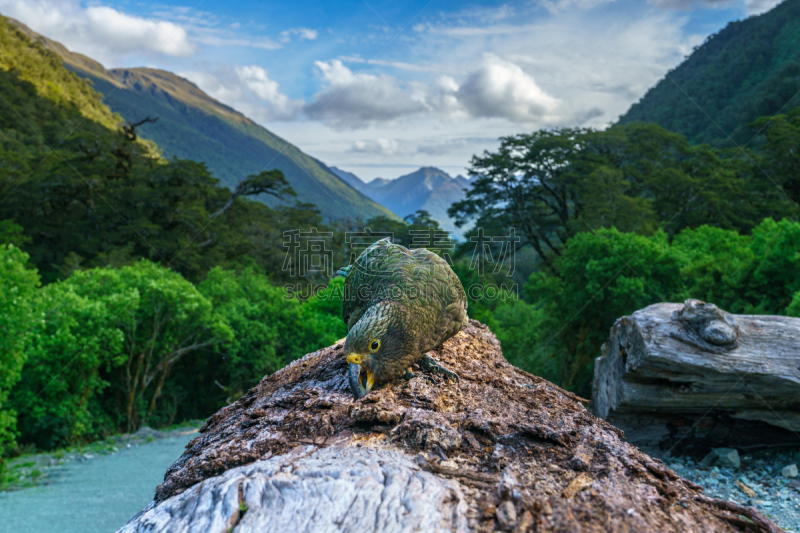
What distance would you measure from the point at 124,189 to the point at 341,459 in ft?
97.6

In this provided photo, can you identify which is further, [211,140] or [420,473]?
[211,140]

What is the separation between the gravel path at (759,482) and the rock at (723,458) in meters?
0.08

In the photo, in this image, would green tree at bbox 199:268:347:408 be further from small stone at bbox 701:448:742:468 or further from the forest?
small stone at bbox 701:448:742:468

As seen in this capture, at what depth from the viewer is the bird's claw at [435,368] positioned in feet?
12.4

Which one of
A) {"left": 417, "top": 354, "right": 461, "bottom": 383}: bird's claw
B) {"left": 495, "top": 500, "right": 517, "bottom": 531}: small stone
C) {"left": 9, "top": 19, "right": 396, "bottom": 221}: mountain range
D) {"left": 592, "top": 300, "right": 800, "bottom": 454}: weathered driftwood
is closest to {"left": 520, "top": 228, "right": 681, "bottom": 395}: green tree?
{"left": 592, "top": 300, "right": 800, "bottom": 454}: weathered driftwood

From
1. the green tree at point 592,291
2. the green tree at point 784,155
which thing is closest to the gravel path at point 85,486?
the green tree at point 592,291

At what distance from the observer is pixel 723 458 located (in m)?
7.04

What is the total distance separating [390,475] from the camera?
7.03ft

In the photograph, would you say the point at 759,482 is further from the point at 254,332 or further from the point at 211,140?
the point at 211,140

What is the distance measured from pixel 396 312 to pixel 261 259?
32.2 meters

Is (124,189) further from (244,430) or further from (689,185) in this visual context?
(689,185)

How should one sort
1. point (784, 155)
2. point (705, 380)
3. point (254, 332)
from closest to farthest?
point (705, 380), point (254, 332), point (784, 155)

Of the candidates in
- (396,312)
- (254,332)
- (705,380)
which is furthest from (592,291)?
(254,332)

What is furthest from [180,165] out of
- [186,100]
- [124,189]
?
[186,100]
